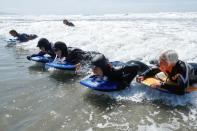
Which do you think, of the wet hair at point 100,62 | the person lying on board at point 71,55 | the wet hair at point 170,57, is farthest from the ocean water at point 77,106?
the wet hair at point 170,57

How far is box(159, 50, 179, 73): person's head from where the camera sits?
23.6ft

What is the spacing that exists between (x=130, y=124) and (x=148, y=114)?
644 mm

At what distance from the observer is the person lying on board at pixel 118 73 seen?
8.02 meters

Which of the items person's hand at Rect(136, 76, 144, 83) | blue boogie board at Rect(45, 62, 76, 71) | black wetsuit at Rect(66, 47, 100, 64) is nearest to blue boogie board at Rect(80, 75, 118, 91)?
person's hand at Rect(136, 76, 144, 83)

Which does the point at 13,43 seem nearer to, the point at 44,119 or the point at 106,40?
the point at 106,40

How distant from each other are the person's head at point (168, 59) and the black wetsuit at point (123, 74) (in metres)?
1.09

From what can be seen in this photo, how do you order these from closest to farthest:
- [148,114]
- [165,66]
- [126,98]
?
[148,114]
[165,66]
[126,98]

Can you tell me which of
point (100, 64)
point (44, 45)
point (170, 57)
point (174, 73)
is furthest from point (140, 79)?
point (44, 45)

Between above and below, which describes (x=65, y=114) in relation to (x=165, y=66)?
below

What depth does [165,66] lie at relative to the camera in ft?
24.1

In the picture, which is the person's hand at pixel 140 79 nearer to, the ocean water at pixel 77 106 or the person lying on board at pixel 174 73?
the ocean water at pixel 77 106

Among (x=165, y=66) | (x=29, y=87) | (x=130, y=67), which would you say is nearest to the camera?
(x=165, y=66)

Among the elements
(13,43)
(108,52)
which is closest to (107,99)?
(108,52)

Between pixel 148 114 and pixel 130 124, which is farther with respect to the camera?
pixel 148 114
